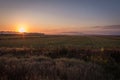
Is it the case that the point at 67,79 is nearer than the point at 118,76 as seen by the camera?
Yes

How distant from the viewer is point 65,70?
26.1 ft

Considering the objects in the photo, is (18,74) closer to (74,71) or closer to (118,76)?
(74,71)

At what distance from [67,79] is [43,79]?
1101mm

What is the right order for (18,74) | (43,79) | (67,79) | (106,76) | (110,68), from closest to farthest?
(43,79) < (67,79) < (18,74) < (106,76) < (110,68)

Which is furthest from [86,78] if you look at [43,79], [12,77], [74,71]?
[12,77]

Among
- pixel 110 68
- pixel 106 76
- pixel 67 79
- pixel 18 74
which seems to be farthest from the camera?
pixel 110 68

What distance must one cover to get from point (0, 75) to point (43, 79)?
210cm

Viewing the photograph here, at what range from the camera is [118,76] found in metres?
8.19

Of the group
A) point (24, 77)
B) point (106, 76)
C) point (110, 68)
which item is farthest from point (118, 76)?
point (24, 77)

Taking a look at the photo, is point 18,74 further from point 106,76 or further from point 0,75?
point 106,76

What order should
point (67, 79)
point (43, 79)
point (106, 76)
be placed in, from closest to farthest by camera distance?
point (43, 79) < point (67, 79) < point (106, 76)

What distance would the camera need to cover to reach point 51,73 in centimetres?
753

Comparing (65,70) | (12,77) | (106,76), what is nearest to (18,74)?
(12,77)

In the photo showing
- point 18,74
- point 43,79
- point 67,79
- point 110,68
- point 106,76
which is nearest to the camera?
point 43,79
